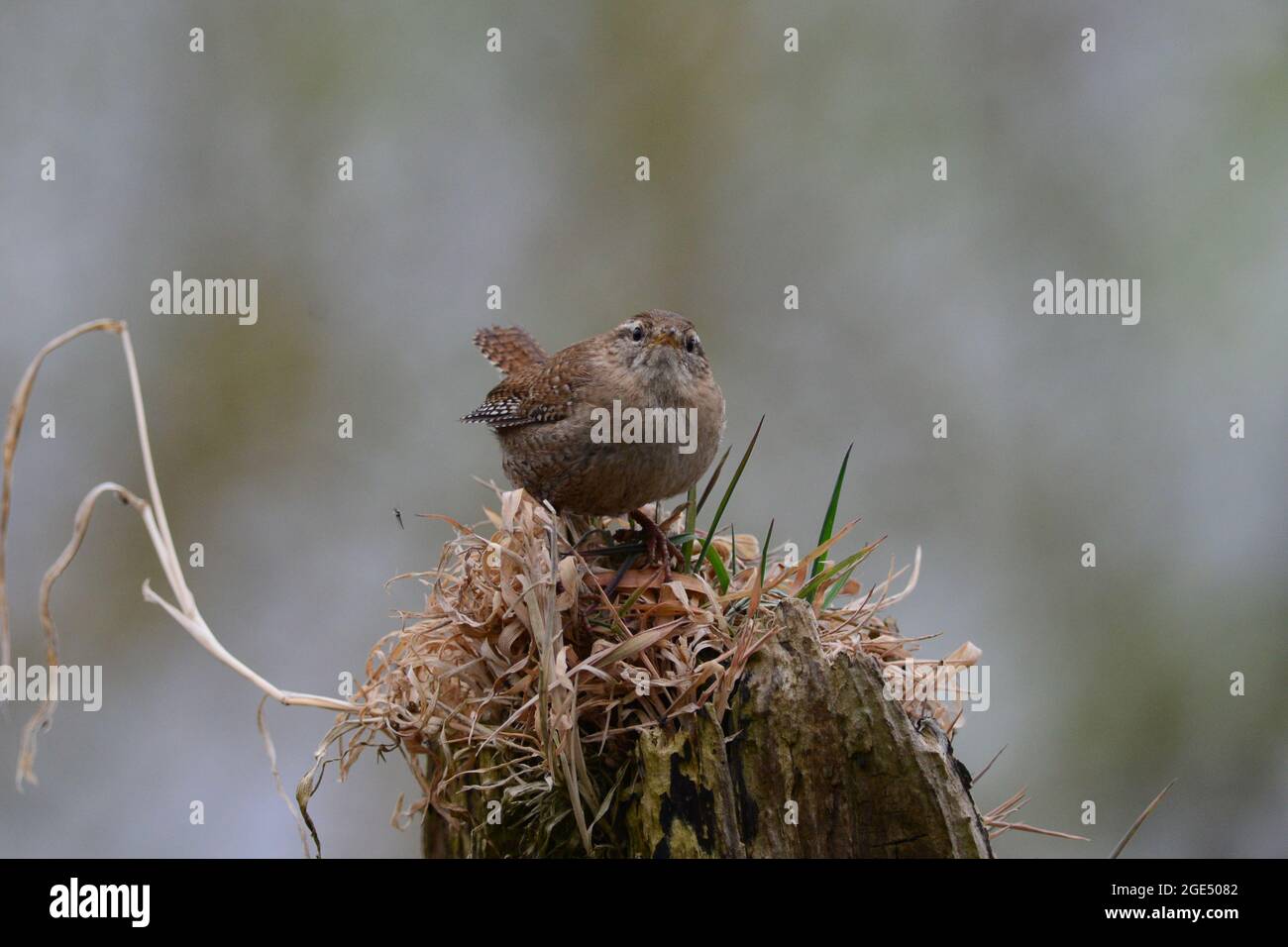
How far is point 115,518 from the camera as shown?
5777 millimetres

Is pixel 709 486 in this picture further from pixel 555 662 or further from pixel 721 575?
pixel 555 662

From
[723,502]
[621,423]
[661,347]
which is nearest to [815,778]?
[723,502]

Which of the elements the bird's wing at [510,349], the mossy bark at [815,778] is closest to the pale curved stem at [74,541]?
the mossy bark at [815,778]

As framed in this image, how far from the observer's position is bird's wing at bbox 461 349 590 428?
12.9 feet

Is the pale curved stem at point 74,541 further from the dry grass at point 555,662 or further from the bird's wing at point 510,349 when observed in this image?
the bird's wing at point 510,349

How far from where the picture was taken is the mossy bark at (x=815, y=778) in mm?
2646

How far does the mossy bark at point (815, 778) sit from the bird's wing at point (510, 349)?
238 centimetres

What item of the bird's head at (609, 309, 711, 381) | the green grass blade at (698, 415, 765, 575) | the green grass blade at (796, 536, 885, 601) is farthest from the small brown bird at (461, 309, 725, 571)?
the green grass blade at (796, 536, 885, 601)

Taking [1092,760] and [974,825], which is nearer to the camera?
[974,825]

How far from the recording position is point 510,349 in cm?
487
